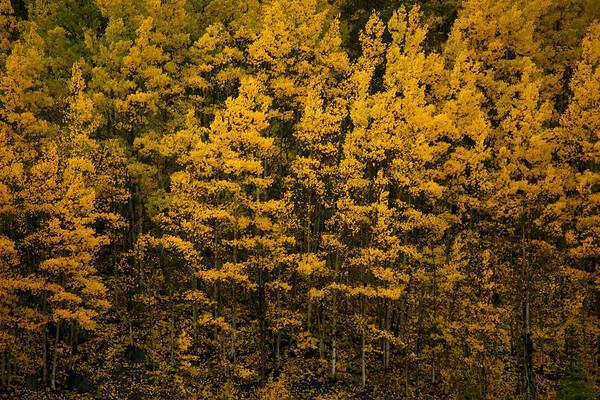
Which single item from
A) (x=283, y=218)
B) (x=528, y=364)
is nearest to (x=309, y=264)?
(x=283, y=218)

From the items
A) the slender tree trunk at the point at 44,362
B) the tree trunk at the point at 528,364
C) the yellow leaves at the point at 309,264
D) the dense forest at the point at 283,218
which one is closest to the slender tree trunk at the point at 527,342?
the tree trunk at the point at 528,364

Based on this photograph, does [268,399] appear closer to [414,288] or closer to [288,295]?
[288,295]

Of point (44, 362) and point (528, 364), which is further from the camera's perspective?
point (528, 364)

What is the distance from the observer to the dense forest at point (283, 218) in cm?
2041

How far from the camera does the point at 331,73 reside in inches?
1023

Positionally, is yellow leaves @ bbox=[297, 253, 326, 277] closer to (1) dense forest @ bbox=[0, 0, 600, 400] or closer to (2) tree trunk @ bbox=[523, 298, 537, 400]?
(1) dense forest @ bbox=[0, 0, 600, 400]

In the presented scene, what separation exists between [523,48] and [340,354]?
63.3ft

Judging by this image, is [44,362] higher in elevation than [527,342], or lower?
lower

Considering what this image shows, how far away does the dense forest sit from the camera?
20.4m

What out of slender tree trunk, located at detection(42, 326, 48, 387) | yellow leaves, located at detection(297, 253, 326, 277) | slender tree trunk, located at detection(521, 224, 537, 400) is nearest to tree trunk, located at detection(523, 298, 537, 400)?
slender tree trunk, located at detection(521, 224, 537, 400)

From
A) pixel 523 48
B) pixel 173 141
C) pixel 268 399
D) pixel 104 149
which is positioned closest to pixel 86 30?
pixel 104 149

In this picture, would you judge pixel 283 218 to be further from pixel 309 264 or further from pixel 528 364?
pixel 528 364

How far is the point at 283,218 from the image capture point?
22094mm

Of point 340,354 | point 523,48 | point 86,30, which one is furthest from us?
point 523,48
